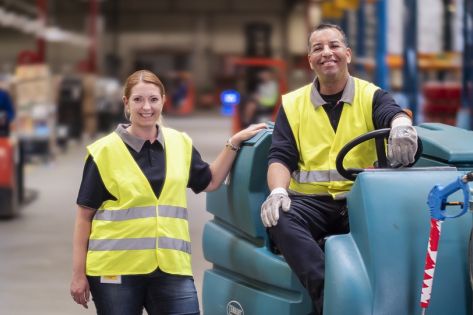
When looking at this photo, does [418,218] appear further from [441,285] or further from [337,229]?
[337,229]

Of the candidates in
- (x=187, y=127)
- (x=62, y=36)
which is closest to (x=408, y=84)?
(x=187, y=127)

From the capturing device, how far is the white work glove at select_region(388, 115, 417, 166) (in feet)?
13.3

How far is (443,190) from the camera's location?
3.69m

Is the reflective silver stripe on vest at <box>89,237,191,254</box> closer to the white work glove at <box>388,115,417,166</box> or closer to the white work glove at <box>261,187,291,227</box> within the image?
the white work glove at <box>261,187,291,227</box>

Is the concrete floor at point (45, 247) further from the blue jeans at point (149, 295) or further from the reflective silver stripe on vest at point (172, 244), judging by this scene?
the blue jeans at point (149, 295)

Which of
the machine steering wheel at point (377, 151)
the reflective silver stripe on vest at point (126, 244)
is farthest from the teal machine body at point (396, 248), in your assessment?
the reflective silver stripe on vest at point (126, 244)

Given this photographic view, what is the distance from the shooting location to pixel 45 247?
9.88 meters

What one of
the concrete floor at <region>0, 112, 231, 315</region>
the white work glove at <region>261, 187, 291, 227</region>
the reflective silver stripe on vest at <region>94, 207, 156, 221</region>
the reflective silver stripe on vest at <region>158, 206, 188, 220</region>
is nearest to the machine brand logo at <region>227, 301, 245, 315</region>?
the white work glove at <region>261, 187, 291, 227</region>

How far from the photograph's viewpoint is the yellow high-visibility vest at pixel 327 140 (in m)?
4.55

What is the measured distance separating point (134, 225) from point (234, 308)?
1.15m

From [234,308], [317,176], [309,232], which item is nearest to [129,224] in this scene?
[309,232]

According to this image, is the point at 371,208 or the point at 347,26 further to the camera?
the point at 347,26

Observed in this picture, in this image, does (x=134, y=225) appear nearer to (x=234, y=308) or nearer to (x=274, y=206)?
(x=274, y=206)

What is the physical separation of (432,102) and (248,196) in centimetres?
1402
